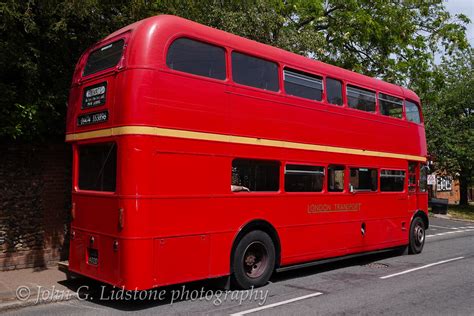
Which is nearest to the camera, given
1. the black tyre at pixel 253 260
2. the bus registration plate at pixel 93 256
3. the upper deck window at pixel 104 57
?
the bus registration plate at pixel 93 256

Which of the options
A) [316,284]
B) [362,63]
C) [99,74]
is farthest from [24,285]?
[362,63]

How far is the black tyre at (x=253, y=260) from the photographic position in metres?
7.65

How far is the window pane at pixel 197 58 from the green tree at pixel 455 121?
22921 millimetres

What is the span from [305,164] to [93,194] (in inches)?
153

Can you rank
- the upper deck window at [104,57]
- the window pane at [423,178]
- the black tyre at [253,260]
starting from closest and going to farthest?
the upper deck window at [104,57] → the black tyre at [253,260] → the window pane at [423,178]

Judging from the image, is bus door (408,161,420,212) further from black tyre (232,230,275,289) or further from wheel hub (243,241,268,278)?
wheel hub (243,241,268,278)

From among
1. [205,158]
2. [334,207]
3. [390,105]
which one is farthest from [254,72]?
[390,105]

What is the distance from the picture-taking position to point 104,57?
295 inches

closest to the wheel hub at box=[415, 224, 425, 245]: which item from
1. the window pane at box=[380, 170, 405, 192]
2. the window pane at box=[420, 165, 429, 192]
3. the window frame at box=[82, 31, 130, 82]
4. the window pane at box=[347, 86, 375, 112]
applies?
the window pane at box=[420, 165, 429, 192]

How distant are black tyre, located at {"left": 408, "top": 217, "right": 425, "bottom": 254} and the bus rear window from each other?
821cm

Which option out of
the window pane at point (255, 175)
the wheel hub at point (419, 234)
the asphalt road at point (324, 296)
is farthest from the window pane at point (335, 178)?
the wheel hub at point (419, 234)

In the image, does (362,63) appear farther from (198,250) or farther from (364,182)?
(198,250)

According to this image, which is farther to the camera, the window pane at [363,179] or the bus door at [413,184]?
the bus door at [413,184]

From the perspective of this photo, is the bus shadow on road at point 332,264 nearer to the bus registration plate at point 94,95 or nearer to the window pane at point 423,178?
the window pane at point 423,178
